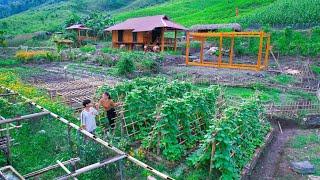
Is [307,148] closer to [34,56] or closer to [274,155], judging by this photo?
[274,155]

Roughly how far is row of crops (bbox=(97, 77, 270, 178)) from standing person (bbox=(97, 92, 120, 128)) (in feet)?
1.42

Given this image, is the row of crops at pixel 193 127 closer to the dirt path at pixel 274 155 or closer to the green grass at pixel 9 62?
the dirt path at pixel 274 155

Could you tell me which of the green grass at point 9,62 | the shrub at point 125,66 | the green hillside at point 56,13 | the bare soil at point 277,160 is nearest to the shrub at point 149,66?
the shrub at point 125,66

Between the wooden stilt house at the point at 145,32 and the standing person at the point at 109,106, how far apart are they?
21.8m

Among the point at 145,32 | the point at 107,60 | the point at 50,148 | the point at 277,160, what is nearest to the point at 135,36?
the point at 145,32

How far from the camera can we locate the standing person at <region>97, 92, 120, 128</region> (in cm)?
918

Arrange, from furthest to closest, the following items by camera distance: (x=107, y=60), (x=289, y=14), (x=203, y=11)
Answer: (x=203, y=11) < (x=289, y=14) < (x=107, y=60)

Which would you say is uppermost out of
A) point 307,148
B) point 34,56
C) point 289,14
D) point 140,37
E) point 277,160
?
point 289,14

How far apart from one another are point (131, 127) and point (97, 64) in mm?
16337

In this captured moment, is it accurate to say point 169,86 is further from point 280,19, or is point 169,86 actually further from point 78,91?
point 280,19

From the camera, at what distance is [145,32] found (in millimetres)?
32781

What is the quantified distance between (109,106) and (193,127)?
259 cm

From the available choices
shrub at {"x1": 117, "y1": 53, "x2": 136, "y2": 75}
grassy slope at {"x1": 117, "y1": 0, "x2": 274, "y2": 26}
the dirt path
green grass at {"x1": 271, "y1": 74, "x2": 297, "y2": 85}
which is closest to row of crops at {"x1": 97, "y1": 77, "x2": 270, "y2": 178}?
the dirt path

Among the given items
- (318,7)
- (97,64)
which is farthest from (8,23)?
(318,7)
